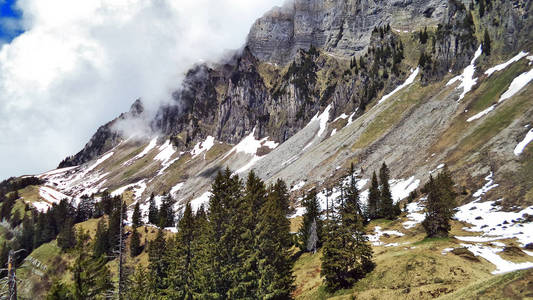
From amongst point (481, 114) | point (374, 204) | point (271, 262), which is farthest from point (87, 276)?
point (481, 114)

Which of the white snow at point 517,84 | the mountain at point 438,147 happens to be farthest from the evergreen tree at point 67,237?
the white snow at point 517,84

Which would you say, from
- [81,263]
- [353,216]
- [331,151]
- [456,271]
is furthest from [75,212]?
[456,271]

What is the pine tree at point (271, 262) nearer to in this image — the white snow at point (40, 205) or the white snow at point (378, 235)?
the white snow at point (378, 235)

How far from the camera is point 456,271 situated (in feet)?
93.5

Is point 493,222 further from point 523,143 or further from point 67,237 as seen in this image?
point 67,237

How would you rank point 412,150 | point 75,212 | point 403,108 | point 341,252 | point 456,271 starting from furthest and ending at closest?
point 75,212
point 403,108
point 412,150
point 341,252
point 456,271

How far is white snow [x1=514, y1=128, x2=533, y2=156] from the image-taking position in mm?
63969

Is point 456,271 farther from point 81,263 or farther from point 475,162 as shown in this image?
point 475,162

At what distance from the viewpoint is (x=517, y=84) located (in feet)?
289

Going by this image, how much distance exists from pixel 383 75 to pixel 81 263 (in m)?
157

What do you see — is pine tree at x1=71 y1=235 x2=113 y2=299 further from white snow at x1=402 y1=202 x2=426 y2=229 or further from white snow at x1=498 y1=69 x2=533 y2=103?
white snow at x1=498 y1=69 x2=533 y2=103

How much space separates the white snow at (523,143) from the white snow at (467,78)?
43.5 metres

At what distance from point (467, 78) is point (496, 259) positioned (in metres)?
102

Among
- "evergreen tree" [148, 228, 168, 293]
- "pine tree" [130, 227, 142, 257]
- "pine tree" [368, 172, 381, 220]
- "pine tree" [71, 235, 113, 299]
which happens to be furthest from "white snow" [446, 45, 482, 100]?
"pine tree" [71, 235, 113, 299]
